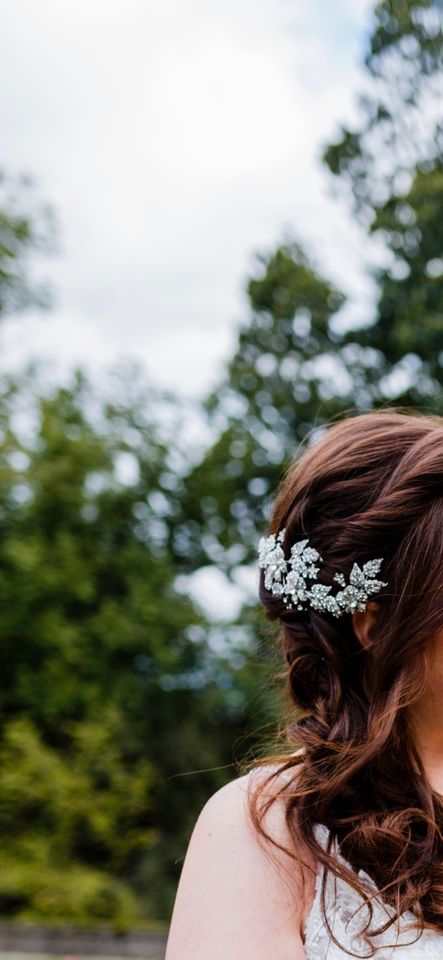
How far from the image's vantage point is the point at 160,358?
1717cm

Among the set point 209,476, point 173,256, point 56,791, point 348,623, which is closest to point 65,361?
point 209,476

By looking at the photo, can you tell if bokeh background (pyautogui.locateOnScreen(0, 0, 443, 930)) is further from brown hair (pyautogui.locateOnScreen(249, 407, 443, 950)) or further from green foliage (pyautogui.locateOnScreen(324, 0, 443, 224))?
brown hair (pyautogui.locateOnScreen(249, 407, 443, 950))

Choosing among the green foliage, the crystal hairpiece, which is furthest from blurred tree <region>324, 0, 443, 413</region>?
the crystal hairpiece

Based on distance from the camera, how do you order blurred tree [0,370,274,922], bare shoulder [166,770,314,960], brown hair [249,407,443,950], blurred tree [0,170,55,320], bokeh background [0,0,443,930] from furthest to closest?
1. blurred tree [0,170,55,320]
2. bokeh background [0,0,443,930]
3. blurred tree [0,370,274,922]
4. brown hair [249,407,443,950]
5. bare shoulder [166,770,314,960]

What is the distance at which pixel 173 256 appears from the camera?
20.1 metres

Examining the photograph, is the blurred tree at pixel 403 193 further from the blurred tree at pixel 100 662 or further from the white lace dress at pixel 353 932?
the white lace dress at pixel 353 932

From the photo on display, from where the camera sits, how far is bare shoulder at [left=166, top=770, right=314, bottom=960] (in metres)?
1.40

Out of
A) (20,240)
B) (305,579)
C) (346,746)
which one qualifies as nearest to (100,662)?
(20,240)

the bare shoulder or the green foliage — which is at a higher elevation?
the green foliage

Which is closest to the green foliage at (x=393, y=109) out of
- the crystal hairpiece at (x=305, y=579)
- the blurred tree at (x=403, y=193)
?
the blurred tree at (x=403, y=193)

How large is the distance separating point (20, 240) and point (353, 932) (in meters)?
15.5

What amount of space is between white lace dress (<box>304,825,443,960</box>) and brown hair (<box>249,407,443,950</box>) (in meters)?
0.02

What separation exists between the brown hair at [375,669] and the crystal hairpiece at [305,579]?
0.8 inches

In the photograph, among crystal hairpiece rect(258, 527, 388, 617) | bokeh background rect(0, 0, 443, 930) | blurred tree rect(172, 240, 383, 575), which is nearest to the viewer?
crystal hairpiece rect(258, 527, 388, 617)
